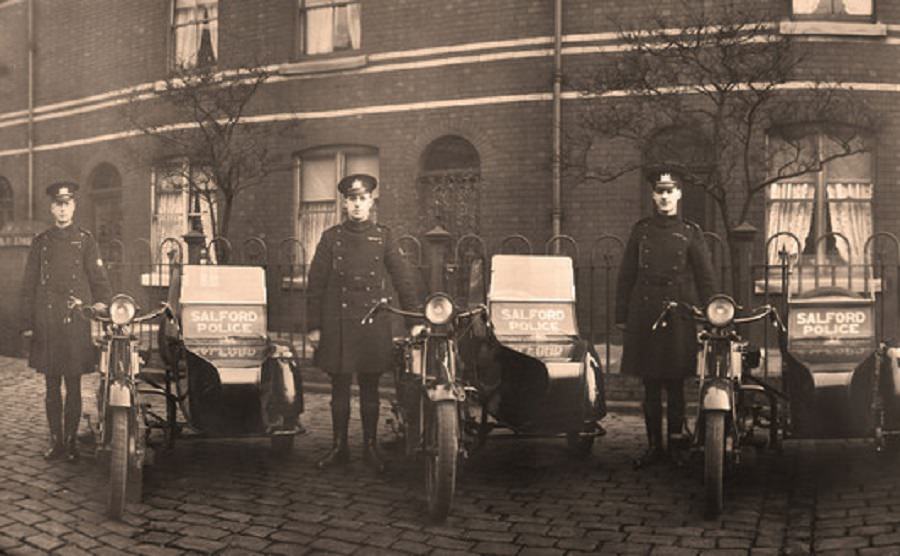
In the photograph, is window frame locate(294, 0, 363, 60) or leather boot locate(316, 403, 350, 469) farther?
window frame locate(294, 0, 363, 60)

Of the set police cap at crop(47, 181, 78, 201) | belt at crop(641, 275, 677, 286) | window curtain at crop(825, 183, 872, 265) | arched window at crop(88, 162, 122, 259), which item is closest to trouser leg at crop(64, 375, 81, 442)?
police cap at crop(47, 181, 78, 201)

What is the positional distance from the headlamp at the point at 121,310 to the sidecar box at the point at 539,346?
2182mm

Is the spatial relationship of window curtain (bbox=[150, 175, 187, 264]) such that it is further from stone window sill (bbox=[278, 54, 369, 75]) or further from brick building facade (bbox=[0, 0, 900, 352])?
stone window sill (bbox=[278, 54, 369, 75])

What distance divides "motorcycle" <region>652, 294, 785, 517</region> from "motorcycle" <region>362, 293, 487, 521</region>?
50.8 inches

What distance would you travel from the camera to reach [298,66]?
13.4 meters

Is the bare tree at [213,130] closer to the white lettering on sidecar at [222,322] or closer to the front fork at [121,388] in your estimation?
the white lettering on sidecar at [222,322]

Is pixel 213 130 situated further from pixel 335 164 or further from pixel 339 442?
pixel 339 442

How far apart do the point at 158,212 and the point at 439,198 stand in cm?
524

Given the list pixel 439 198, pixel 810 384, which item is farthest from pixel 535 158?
pixel 810 384

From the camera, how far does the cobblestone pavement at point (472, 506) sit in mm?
4395

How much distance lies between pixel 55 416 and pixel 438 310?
3.00 m

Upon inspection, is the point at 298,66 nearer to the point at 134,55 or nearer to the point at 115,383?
the point at 134,55

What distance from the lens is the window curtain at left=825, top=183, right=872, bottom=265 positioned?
37.9ft

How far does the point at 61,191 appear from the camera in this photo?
6.39 meters
